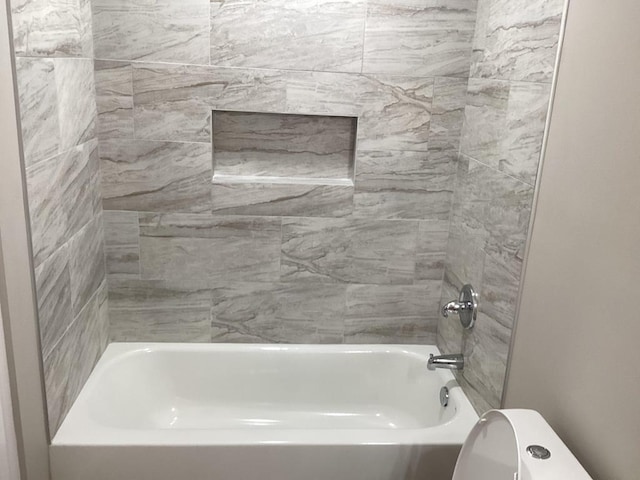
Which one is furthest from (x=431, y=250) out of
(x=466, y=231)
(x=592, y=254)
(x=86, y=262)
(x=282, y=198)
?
(x=86, y=262)

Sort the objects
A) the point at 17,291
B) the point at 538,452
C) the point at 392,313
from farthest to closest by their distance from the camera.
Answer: the point at 392,313 → the point at 17,291 → the point at 538,452

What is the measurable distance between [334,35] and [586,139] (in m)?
1.14

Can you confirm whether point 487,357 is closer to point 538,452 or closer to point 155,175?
point 538,452

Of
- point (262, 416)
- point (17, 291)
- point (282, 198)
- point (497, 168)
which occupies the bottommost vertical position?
point (262, 416)

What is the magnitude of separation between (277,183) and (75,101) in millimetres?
812

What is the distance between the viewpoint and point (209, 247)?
94.6 inches

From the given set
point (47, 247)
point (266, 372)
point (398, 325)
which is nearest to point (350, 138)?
point (398, 325)

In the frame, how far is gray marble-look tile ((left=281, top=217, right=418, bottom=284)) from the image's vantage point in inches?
95.1

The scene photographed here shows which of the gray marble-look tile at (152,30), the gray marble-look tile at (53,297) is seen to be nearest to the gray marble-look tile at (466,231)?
the gray marble-look tile at (152,30)

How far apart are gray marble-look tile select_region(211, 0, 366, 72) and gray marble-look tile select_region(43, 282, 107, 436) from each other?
1.08 m

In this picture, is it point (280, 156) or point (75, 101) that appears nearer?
point (75, 101)

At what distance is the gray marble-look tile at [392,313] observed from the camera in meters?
2.53

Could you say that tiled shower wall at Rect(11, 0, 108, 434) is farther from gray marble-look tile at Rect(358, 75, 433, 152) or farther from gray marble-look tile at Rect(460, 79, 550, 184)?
gray marble-look tile at Rect(460, 79, 550, 184)

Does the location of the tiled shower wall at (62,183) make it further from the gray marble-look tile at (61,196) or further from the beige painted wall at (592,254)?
the beige painted wall at (592,254)
